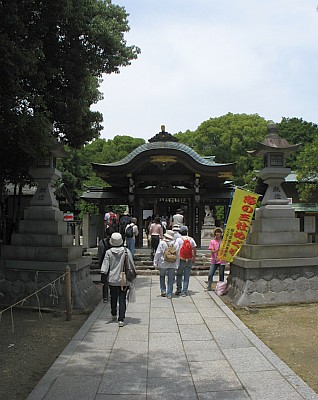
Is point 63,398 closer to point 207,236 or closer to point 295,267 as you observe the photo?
point 295,267

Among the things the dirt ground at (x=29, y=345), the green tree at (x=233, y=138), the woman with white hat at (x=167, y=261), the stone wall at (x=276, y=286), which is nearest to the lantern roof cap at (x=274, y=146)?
the stone wall at (x=276, y=286)

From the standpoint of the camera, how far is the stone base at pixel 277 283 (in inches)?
359

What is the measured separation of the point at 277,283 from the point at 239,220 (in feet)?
5.49

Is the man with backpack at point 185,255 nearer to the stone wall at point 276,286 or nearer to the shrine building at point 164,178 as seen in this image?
the stone wall at point 276,286

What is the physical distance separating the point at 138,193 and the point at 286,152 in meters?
10.2

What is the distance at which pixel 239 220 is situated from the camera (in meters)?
9.85

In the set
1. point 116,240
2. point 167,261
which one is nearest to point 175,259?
point 167,261

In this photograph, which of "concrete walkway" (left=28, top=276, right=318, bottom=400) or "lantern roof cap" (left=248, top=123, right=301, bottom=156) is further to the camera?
"lantern roof cap" (left=248, top=123, right=301, bottom=156)

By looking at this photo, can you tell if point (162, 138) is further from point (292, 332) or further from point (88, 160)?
point (88, 160)

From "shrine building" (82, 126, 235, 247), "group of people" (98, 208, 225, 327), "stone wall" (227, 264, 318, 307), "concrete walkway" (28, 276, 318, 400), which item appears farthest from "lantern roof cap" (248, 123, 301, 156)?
"shrine building" (82, 126, 235, 247)

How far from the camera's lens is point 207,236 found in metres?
30.2

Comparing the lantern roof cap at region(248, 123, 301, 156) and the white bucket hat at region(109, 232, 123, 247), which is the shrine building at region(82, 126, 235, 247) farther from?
the white bucket hat at region(109, 232, 123, 247)

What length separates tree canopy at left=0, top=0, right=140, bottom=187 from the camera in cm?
778

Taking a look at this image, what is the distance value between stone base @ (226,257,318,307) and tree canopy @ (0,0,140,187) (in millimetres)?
5312
